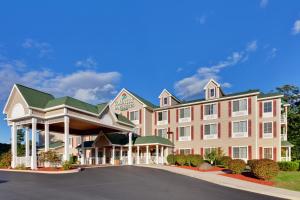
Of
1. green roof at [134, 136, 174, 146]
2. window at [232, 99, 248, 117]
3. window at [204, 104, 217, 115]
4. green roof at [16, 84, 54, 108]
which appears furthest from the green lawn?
green roof at [16, 84, 54, 108]

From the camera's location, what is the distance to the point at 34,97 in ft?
79.3

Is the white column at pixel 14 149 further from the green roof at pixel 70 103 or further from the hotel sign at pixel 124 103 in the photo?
the hotel sign at pixel 124 103

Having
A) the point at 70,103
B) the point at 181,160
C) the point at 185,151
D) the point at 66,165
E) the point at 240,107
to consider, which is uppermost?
the point at 70,103

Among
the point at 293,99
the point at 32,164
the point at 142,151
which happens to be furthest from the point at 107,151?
the point at 293,99

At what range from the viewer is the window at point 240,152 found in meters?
31.6

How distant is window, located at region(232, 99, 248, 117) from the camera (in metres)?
32.0

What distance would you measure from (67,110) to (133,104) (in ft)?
56.8

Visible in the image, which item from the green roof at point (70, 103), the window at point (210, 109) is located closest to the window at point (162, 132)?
the window at point (210, 109)

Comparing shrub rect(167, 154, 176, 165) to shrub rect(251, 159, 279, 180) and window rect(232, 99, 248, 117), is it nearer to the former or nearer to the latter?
window rect(232, 99, 248, 117)

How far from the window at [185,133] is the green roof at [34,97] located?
1854 centimetres

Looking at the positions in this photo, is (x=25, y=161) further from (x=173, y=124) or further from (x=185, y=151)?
(x=185, y=151)

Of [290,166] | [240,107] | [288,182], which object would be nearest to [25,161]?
[288,182]

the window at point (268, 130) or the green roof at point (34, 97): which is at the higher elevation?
the green roof at point (34, 97)

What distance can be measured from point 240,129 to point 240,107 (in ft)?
8.95
